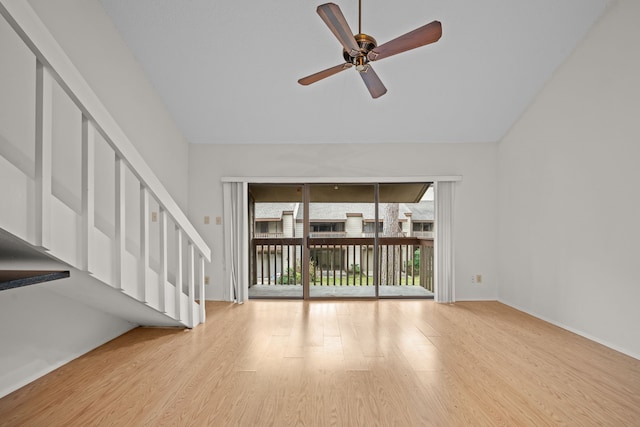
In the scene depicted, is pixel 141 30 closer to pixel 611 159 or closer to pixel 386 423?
pixel 386 423

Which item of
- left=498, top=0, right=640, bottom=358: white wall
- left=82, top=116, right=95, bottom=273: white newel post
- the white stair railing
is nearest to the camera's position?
the white stair railing

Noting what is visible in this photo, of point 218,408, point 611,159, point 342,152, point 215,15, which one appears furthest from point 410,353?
point 215,15

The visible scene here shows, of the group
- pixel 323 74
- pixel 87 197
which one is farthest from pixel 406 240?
pixel 87 197

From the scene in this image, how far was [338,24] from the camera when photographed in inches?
79.6

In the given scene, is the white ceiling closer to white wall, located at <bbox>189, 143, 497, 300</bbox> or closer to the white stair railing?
white wall, located at <bbox>189, 143, 497, 300</bbox>

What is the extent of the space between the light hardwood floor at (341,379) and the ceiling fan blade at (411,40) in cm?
211

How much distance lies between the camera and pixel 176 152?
15.5 ft

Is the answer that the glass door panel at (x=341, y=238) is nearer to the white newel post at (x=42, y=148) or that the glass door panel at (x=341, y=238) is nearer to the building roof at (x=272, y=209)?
the building roof at (x=272, y=209)

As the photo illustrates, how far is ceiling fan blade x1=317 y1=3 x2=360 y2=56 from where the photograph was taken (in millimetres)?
1936

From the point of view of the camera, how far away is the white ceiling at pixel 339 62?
10.6 feet

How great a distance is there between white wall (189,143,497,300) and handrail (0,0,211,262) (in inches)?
93.4

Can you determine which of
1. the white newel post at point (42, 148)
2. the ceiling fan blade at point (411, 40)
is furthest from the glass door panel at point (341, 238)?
the white newel post at point (42, 148)

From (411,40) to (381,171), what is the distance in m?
2.95

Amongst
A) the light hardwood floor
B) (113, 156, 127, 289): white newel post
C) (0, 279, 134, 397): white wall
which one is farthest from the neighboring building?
(113, 156, 127, 289): white newel post
